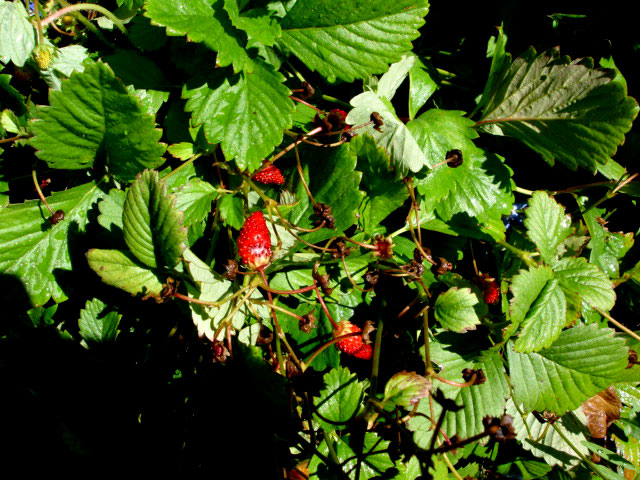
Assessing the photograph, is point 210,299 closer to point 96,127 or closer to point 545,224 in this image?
point 96,127

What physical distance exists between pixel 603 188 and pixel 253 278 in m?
1.18

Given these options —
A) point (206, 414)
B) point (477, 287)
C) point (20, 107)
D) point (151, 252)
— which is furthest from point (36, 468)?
point (477, 287)

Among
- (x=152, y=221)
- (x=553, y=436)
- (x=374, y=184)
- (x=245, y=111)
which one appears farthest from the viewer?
(x=553, y=436)

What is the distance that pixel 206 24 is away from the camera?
1.02 meters

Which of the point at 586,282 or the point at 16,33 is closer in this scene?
the point at 16,33

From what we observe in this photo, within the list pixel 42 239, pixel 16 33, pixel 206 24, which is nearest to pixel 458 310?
pixel 206 24

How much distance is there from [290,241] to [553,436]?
3.48 feet

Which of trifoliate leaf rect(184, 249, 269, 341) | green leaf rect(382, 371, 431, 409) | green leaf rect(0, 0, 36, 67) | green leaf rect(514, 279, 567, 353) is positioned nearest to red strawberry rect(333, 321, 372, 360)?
green leaf rect(382, 371, 431, 409)

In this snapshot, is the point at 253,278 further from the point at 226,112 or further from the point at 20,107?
the point at 20,107

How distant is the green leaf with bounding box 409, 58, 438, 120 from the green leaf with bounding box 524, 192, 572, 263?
1.37 feet

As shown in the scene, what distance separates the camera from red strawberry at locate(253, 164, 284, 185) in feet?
3.91

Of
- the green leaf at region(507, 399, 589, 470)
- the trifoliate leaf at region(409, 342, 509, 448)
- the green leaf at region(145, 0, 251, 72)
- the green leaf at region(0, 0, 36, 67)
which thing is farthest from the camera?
the green leaf at region(507, 399, 589, 470)

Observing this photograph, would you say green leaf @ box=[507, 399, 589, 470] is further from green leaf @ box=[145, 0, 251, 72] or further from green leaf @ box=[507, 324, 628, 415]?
green leaf @ box=[145, 0, 251, 72]

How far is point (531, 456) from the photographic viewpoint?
4.80 ft
